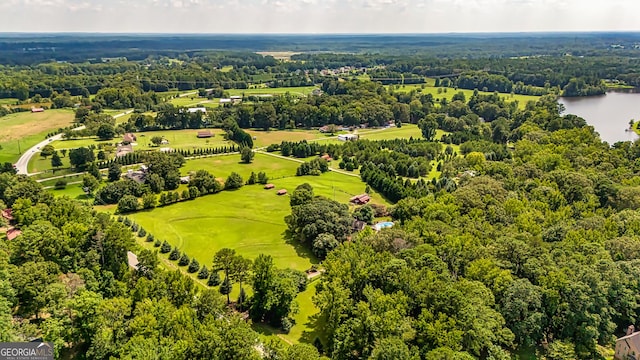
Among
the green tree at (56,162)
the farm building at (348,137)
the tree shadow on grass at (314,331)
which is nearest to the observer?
the tree shadow on grass at (314,331)

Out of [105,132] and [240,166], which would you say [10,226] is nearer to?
[240,166]

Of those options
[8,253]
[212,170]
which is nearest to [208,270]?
[8,253]

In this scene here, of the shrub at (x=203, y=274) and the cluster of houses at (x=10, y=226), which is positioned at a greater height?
the cluster of houses at (x=10, y=226)

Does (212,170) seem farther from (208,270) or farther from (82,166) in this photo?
(208,270)

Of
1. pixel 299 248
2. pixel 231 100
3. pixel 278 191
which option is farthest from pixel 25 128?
pixel 299 248

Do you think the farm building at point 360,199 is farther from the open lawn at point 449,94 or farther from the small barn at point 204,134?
the open lawn at point 449,94

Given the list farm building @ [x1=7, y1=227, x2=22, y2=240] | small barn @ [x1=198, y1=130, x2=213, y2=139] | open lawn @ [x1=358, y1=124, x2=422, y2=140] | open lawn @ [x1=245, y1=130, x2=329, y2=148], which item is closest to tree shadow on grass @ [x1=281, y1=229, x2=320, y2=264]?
farm building @ [x1=7, y1=227, x2=22, y2=240]

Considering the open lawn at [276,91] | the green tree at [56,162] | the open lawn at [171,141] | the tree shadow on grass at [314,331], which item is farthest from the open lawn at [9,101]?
the tree shadow on grass at [314,331]
